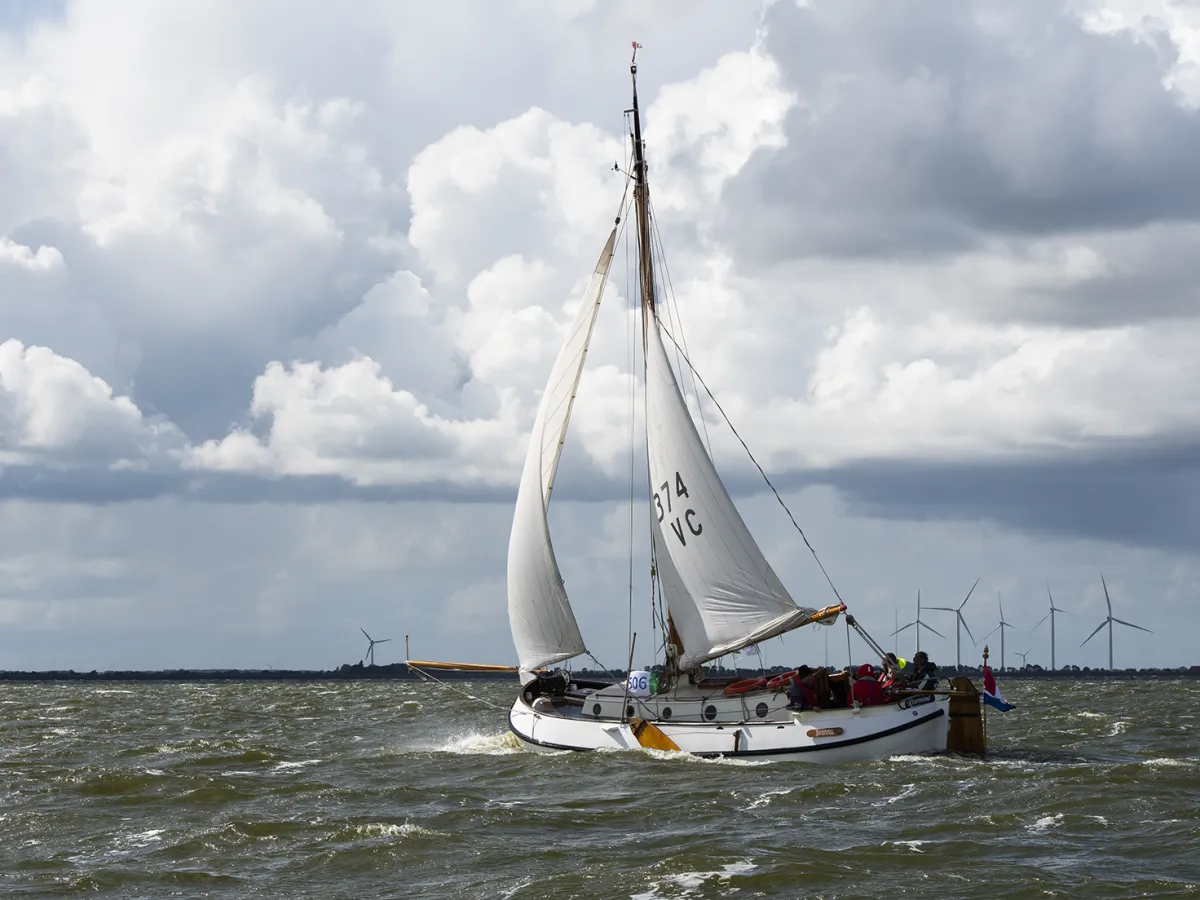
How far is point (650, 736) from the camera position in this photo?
46.8 meters

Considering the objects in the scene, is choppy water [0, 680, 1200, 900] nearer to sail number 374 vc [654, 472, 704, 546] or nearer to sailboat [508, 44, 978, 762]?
sailboat [508, 44, 978, 762]

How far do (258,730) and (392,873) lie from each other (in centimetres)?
4368

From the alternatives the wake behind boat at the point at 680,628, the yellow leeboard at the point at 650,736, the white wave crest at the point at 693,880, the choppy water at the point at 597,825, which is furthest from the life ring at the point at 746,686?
the white wave crest at the point at 693,880

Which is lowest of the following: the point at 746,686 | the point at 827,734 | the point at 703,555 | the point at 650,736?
the point at 650,736

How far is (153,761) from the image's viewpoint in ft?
166

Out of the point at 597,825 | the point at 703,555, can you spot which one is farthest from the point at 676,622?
the point at 597,825

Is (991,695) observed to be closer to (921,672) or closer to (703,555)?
(921,672)

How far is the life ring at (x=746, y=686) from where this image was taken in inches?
1850

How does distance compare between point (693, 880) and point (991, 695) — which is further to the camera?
point (991, 695)

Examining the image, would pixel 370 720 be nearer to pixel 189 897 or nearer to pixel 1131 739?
pixel 1131 739

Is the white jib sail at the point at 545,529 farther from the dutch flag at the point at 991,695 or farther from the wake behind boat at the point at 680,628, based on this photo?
the dutch flag at the point at 991,695

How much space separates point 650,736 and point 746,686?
11.4ft

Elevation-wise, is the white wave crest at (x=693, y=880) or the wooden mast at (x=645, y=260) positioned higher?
the wooden mast at (x=645, y=260)

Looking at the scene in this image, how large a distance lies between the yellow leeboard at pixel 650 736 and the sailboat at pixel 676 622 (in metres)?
0.04
